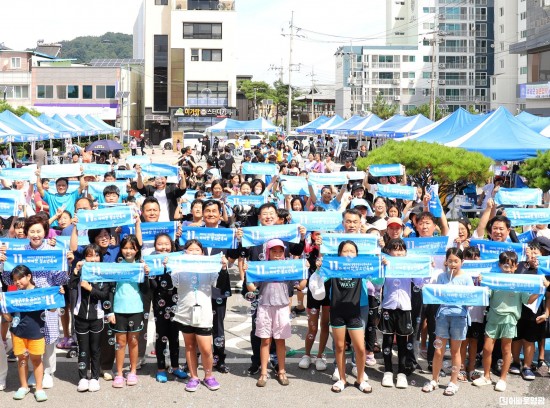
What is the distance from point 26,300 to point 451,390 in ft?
13.2

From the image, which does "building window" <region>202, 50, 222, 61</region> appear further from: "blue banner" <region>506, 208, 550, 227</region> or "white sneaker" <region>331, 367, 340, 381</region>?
"white sneaker" <region>331, 367, 340, 381</region>

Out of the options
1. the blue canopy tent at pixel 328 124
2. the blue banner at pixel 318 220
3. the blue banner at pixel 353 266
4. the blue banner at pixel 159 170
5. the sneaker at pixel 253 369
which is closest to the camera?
the blue banner at pixel 353 266

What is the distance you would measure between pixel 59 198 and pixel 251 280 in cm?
506

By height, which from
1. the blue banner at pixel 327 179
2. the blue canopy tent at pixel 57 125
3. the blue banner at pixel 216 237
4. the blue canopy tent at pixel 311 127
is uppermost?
the blue canopy tent at pixel 311 127

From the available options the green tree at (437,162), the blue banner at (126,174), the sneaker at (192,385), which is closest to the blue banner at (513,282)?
the sneaker at (192,385)

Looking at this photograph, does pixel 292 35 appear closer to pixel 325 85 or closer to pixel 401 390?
pixel 401 390

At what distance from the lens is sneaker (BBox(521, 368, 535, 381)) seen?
720 centimetres

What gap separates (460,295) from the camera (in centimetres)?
677

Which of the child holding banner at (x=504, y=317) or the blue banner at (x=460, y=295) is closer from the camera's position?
the blue banner at (x=460, y=295)

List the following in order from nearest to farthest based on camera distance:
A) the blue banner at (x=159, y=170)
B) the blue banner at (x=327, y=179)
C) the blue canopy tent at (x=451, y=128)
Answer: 1. the blue banner at (x=159, y=170)
2. the blue banner at (x=327, y=179)
3. the blue canopy tent at (x=451, y=128)

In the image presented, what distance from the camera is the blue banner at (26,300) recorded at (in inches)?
257

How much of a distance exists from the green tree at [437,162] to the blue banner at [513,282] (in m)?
7.12

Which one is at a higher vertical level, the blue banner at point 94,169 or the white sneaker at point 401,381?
the blue banner at point 94,169

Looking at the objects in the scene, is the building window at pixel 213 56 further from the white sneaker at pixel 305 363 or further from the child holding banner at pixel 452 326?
the child holding banner at pixel 452 326
